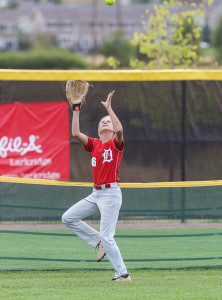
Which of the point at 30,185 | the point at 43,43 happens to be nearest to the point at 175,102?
the point at 30,185

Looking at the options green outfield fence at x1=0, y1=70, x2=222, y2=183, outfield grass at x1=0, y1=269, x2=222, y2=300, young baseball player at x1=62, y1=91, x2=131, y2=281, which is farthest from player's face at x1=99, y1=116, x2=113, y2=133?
green outfield fence at x1=0, y1=70, x2=222, y2=183

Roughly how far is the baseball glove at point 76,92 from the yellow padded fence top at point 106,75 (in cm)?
410

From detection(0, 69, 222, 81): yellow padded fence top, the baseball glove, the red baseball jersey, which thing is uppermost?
detection(0, 69, 222, 81): yellow padded fence top

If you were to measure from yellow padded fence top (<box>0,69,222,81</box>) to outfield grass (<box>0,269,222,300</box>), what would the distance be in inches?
175

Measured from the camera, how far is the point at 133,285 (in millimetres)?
7004

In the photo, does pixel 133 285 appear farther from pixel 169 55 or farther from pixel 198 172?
pixel 169 55

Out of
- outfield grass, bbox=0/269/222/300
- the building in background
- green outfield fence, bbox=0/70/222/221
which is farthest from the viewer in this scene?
the building in background

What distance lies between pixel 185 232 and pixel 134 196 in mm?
995

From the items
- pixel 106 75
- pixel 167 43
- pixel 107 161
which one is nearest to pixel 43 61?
pixel 167 43

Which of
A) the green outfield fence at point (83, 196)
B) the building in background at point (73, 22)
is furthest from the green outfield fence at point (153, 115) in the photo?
the building in background at point (73, 22)

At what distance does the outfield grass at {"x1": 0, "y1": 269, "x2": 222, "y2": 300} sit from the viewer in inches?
255

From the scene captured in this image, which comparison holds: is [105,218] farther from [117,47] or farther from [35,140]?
[117,47]

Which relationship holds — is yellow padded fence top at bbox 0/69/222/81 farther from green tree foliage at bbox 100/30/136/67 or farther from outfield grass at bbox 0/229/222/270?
green tree foliage at bbox 100/30/136/67

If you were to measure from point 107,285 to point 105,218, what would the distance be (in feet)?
2.25
